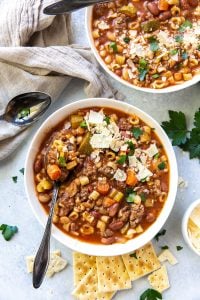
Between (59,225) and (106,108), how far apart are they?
1.00 meters

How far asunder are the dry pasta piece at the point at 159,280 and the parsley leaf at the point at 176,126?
1124 mm

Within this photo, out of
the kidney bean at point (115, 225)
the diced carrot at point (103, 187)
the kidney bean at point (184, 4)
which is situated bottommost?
the kidney bean at point (115, 225)

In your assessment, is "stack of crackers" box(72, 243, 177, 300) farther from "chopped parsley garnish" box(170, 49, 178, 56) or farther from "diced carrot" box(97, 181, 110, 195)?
"chopped parsley garnish" box(170, 49, 178, 56)

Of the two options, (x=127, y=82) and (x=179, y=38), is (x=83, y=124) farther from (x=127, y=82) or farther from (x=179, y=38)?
(x=179, y=38)

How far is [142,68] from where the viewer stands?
367 centimetres

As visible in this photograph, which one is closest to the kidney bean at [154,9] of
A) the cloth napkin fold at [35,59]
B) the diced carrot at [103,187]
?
the cloth napkin fold at [35,59]

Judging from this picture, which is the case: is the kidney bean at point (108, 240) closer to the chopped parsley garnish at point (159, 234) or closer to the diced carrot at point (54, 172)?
the chopped parsley garnish at point (159, 234)

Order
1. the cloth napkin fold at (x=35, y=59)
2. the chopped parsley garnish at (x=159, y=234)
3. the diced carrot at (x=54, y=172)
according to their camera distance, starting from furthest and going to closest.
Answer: the chopped parsley garnish at (x=159, y=234), the cloth napkin fold at (x=35, y=59), the diced carrot at (x=54, y=172)

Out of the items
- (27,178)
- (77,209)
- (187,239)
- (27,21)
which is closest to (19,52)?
(27,21)

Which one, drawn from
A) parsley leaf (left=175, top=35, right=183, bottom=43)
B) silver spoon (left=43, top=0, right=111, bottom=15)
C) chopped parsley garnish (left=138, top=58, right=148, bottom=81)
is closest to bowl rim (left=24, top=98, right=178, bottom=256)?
chopped parsley garnish (left=138, top=58, right=148, bottom=81)

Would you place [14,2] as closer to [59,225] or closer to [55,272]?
[59,225]

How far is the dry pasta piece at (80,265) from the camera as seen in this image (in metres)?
3.85

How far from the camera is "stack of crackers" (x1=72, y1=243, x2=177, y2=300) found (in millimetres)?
3840

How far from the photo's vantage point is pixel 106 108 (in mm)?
3740
